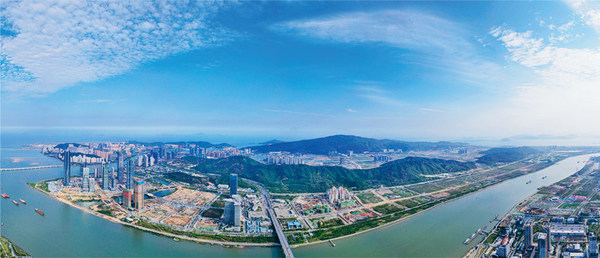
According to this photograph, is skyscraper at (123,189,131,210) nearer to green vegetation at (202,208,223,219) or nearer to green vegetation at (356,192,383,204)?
green vegetation at (202,208,223,219)

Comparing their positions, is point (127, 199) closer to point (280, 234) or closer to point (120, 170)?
point (120, 170)

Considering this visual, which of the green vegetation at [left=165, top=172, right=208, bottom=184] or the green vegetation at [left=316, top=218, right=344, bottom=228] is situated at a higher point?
the green vegetation at [left=165, top=172, right=208, bottom=184]

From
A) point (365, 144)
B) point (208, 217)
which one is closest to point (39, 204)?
point (208, 217)

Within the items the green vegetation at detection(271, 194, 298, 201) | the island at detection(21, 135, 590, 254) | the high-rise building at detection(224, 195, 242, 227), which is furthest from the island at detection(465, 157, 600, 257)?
the green vegetation at detection(271, 194, 298, 201)

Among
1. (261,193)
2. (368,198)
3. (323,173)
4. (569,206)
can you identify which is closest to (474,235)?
(368,198)

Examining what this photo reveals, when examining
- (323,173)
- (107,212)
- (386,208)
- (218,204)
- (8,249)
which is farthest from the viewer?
(323,173)
